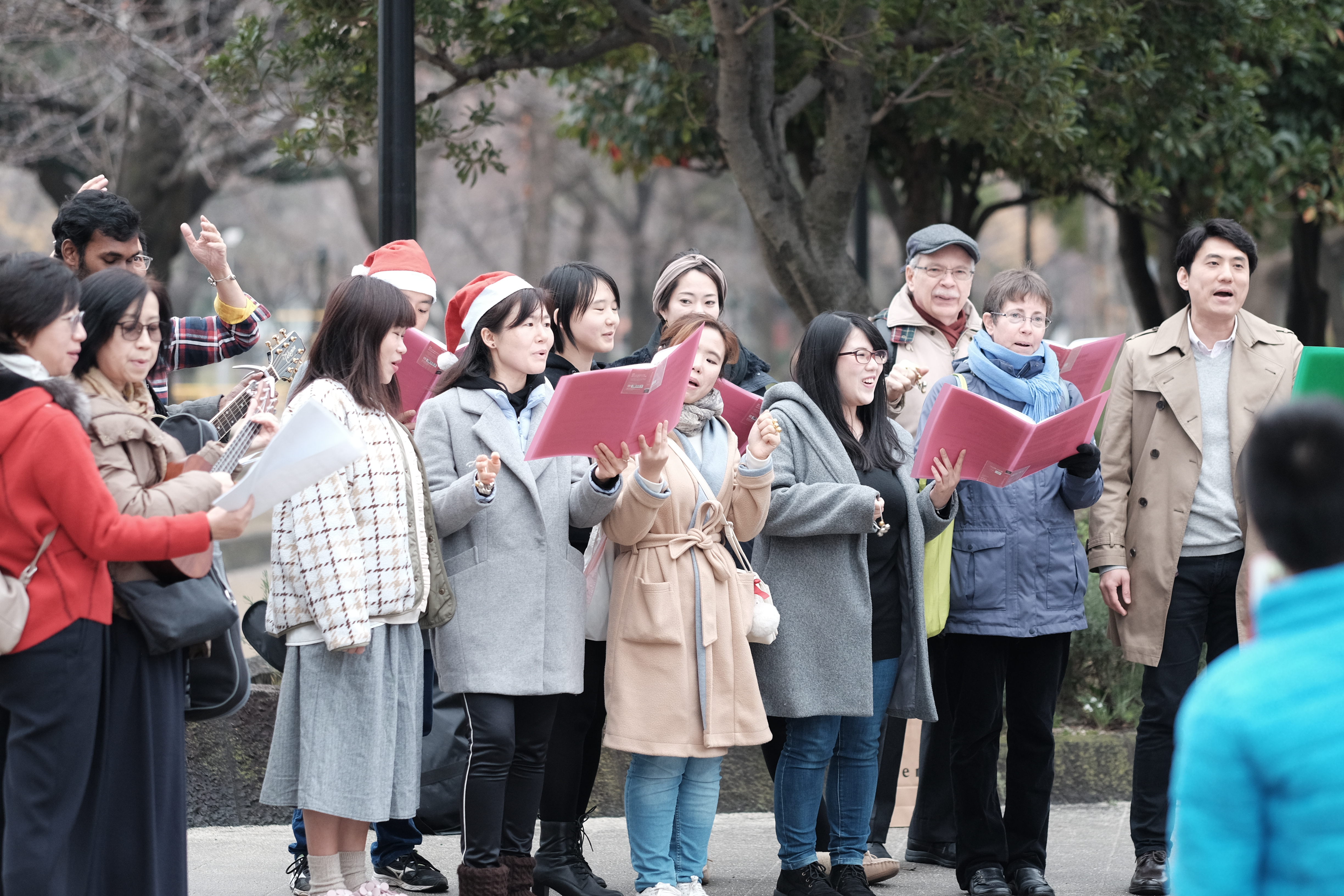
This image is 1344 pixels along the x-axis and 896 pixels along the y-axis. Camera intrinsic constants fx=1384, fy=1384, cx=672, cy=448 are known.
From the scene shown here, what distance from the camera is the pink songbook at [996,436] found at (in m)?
4.02

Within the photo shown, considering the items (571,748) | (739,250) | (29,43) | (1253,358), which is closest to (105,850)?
(571,748)

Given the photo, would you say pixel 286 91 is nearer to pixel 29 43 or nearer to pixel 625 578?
pixel 625 578

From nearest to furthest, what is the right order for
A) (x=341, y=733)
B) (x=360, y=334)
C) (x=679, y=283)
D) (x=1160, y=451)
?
(x=341, y=733) → (x=360, y=334) → (x=1160, y=451) → (x=679, y=283)

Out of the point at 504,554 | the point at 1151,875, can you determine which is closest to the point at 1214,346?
the point at 1151,875

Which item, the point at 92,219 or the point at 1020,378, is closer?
the point at 92,219

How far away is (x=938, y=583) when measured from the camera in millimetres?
4598

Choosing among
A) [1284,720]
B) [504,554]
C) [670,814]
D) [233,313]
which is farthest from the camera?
[233,313]

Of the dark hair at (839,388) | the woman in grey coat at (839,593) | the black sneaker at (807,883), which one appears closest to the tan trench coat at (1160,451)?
the woman in grey coat at (839,593)

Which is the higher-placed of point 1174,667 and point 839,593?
point 839,593

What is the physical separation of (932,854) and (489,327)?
8.41 feet

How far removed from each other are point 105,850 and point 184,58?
10098 mm

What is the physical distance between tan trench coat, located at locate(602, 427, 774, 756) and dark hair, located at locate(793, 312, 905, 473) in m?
0.38

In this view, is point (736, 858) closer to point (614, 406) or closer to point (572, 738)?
point (572, 738)

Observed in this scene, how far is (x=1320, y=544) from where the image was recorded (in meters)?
1.76
